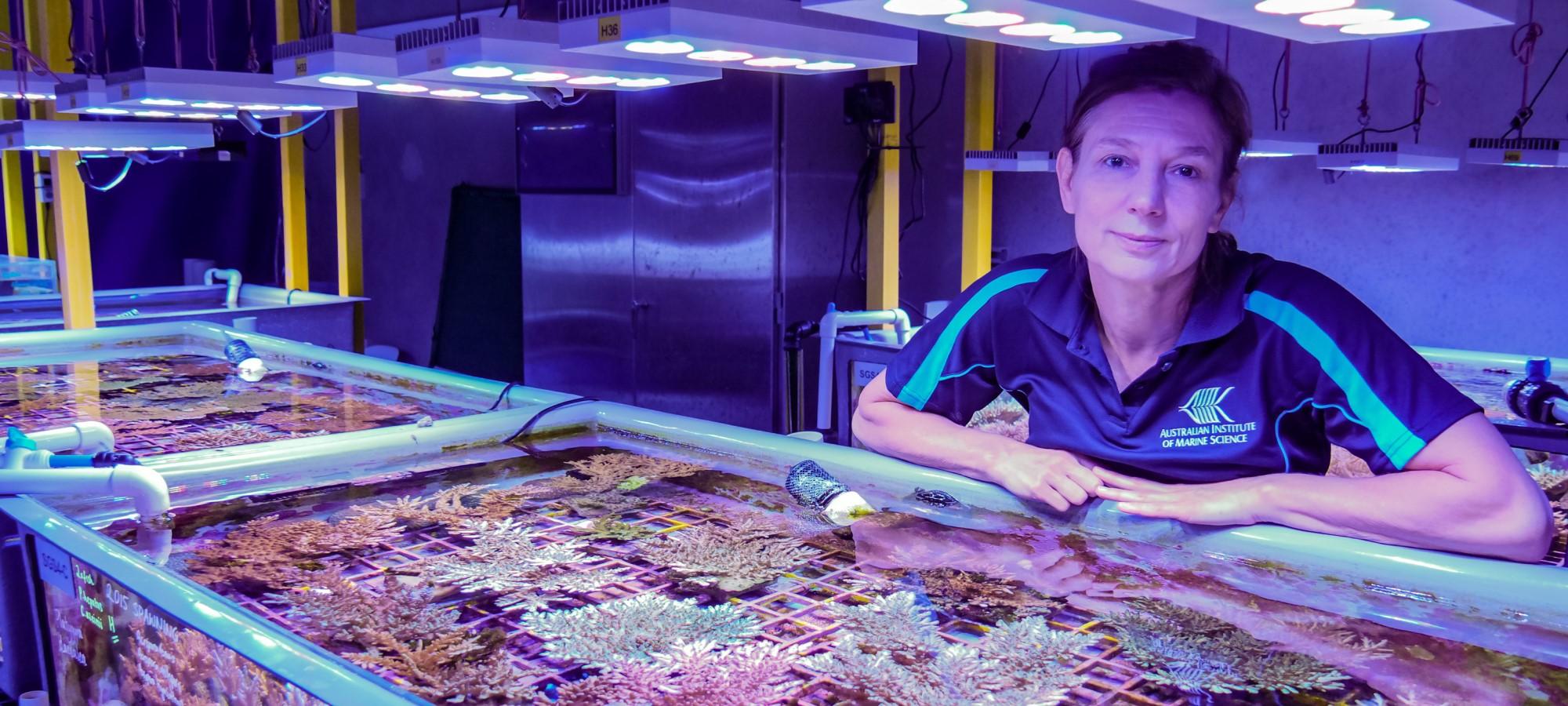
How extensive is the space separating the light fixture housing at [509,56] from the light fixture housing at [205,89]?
770 millimetres

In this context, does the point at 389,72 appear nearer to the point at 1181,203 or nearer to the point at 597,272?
the point at 1181,203

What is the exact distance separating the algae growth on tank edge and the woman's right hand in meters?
1.42

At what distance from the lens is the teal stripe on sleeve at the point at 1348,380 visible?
1.50m

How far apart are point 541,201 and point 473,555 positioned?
528cm

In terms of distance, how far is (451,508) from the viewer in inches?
72.7

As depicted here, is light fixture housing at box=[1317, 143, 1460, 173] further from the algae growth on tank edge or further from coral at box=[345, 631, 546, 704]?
coral at box=[345, 631, 546, 704]

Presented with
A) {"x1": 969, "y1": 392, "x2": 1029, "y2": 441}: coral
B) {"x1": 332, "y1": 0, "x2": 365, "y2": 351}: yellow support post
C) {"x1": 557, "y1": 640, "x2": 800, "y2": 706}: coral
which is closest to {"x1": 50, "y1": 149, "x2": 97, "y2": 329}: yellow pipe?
{"x1": 332, "y1": 0, "x2": 365, "y2": 351}: yellow support post

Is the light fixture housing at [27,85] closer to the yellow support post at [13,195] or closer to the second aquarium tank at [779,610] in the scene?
the second aquarium tank at [779,610]

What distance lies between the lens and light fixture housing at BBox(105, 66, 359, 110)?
298cm

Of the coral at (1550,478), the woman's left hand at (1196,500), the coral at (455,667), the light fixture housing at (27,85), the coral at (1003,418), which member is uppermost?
the light fixture housing at (27,85)

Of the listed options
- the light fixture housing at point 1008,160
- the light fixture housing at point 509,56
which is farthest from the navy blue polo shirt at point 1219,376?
the light fixture housing at point 1008,160

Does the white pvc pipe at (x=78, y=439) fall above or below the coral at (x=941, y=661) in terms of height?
below

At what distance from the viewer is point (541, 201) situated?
6656 millimetres

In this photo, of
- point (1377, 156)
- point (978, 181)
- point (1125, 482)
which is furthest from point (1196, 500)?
point (978, 181)
